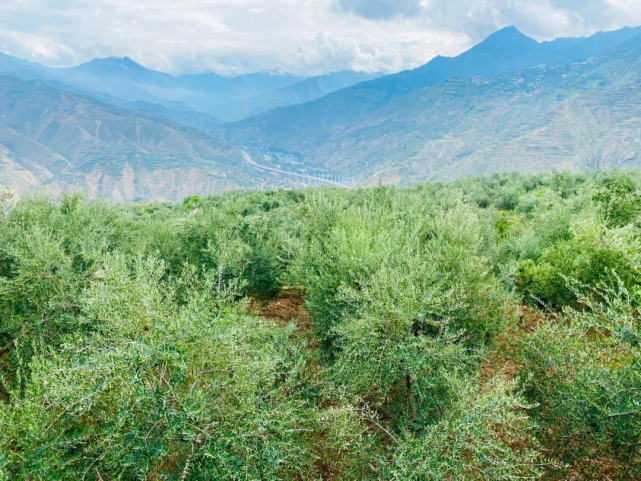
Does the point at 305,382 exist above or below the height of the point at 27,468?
below

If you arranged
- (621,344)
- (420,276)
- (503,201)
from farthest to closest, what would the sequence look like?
(503,201)
(420,276)
(621,344)

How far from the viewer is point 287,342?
879 centimetres

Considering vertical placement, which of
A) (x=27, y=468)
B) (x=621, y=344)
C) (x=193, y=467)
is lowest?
(x=193, y=467)

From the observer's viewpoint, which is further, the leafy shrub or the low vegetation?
the leafy shrub

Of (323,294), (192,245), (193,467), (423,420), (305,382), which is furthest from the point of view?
(192,245)

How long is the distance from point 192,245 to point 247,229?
2.41 m

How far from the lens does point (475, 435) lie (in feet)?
16.9

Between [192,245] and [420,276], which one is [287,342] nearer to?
[420,276]

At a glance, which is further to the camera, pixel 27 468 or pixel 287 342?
pixel 287 342

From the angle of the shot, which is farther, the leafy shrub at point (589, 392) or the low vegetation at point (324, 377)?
the leafy shrub at point (589, 392)

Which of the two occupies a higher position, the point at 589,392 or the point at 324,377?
the point at 589,392

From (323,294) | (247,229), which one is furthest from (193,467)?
(247,229)

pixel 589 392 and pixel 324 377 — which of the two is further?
pixel 324 377

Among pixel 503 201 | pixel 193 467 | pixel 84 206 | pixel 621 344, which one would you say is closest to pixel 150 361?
pixel 193 467
